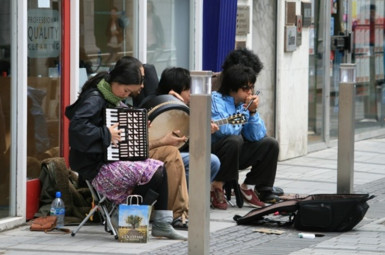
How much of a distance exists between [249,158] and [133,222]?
209 centimetres

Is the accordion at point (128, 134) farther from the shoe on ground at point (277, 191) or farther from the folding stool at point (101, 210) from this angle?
the shoe on ground at point (277, 191)

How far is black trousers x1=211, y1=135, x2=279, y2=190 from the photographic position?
10.0m

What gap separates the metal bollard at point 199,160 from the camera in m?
7.46

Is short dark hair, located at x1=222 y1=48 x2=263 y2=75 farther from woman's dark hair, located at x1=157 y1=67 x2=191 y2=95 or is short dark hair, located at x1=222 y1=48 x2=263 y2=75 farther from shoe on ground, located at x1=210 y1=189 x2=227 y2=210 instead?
shoe on ground, located at x1=210 y1=189 x2=227 y2=210

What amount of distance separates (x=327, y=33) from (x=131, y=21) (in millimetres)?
4771

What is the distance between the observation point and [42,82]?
966cm

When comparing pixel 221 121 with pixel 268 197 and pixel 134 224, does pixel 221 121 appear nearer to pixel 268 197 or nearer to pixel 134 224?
pixel 268 197

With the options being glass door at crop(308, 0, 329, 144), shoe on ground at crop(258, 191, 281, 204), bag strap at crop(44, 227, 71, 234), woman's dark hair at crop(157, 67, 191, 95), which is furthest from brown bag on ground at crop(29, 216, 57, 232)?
glass door at crop(308, 0, 329, 144)

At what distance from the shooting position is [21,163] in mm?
9250

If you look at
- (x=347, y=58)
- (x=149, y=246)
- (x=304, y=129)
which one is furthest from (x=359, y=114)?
(x=149, y=246)

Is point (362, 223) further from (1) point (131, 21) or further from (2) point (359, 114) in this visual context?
(2) point (359, 114)

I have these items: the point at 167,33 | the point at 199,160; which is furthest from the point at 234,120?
the point at 167,33

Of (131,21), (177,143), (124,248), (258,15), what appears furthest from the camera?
(258,15)

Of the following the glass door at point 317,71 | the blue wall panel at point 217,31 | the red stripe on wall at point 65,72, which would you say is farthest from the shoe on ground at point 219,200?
the glass door at point 317,71
